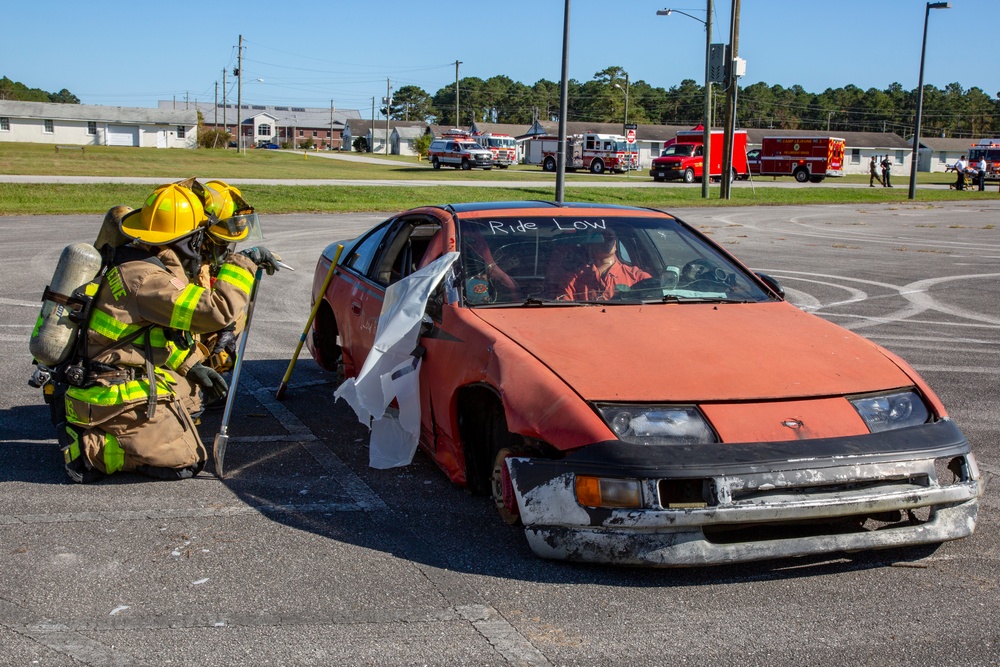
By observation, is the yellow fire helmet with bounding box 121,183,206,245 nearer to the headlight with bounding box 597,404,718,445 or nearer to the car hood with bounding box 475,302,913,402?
the car hood with bounding box 475,302,913,402

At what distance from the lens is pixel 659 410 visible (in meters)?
3.76

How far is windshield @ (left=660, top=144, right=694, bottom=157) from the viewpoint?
48.7m

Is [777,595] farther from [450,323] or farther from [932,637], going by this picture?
[450,323]

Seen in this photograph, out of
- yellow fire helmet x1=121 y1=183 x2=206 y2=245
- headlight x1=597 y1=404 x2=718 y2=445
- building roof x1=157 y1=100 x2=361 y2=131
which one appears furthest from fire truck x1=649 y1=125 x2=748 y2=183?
building roof x1=157 y1=100 x2=361 y2=131

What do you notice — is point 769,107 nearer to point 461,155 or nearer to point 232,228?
point 461,155

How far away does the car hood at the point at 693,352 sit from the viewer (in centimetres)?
390

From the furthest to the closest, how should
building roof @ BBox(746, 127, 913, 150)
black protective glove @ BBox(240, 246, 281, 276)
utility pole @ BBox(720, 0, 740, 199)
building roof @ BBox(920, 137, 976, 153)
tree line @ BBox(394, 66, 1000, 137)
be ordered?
1. tree line @ BBox(394, 66, 1000, 137)
2. building roof @ BBox(920, 137, 976, 153)
3. building roof @ BBox(746, 127, 913, 150)
4. utility pole @ BBox(720, 0, 740, 199)
5. black protective glove @ BBox(240, 246, 281, 276)

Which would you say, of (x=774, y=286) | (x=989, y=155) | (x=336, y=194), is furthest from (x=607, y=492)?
(x=989, y=155)

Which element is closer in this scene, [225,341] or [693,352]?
[693,352]

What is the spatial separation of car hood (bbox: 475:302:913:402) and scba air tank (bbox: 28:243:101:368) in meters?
2.00

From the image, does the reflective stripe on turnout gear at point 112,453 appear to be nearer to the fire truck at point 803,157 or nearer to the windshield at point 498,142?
the fire truck at point 803,157

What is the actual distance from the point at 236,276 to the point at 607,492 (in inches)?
99.7

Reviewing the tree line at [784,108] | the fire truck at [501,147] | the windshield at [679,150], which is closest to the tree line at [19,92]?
the tree line at [784,108]

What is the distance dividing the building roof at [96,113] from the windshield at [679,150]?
5885 cm
